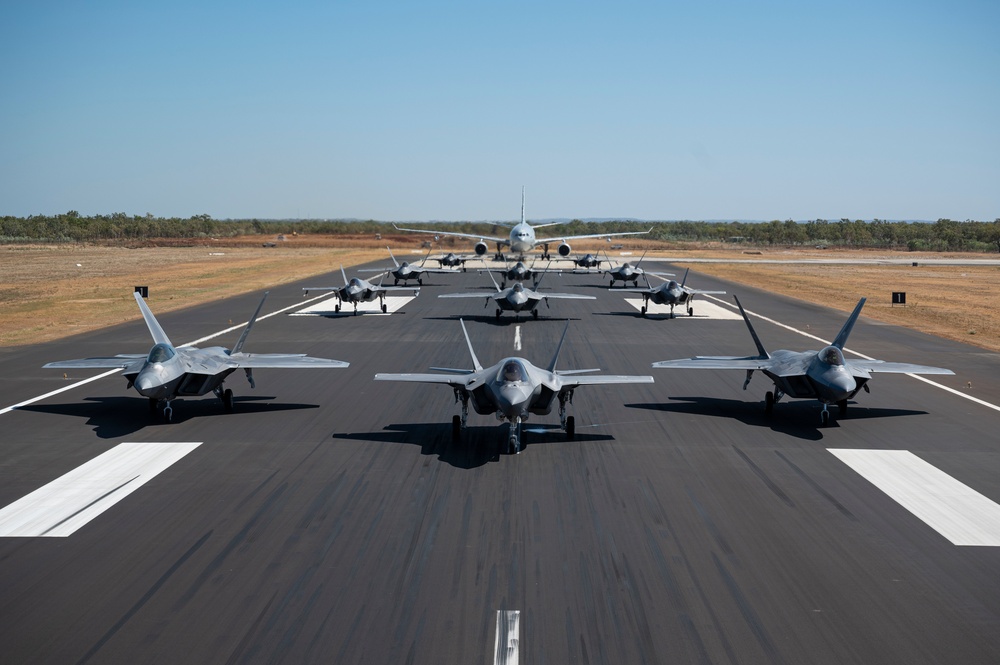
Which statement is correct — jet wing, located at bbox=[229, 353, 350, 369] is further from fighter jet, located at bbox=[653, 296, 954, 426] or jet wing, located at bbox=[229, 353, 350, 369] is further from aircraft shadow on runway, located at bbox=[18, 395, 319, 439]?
fighter jet, located at bbox=[653, 296, 954, 426]

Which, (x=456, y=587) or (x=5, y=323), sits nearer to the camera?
(x=456, y=587)

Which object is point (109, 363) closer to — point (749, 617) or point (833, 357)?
point (749, 617)

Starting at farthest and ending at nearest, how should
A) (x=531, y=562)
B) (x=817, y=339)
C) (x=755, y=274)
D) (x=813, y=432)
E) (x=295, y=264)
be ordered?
(x=295, y=264) → (x=755, y=274) → (x=817, y=339) → (x=813, y=432) → (x=531, y=562)

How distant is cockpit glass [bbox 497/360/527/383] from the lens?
17.5 m

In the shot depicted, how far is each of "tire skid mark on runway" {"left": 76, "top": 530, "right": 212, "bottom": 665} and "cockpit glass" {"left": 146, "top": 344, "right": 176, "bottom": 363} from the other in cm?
770

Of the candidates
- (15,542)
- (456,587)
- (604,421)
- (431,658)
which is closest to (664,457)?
(604,421)

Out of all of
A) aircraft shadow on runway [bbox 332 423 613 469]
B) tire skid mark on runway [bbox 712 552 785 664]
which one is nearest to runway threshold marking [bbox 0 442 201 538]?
aircraft shadow on runway [bbox 332 423 613 469]

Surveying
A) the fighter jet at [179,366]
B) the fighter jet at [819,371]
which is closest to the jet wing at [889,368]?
the fighter jet at [819,371]

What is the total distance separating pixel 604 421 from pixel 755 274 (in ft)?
222

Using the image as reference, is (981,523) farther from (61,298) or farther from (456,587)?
(61,298)

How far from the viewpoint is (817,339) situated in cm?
3719

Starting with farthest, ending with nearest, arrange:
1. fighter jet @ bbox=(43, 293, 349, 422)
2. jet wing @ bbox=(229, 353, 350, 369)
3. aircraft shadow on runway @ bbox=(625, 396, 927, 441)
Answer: jet wing @ bbox=(229, 353, 350, 369)
aircraft shadow on runway @ bbox=(625, 396, 927, 441)
fighter jet @ bbox=(43, 293, 349, 422)

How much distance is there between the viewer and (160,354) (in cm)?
2023

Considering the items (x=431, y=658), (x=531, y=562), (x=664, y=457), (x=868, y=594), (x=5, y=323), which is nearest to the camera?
(x=431, y=658)
